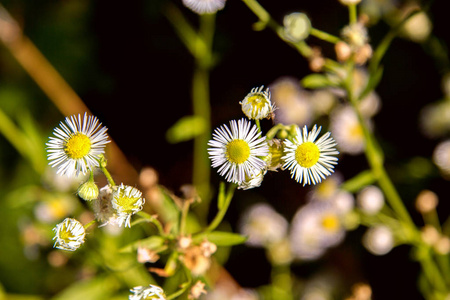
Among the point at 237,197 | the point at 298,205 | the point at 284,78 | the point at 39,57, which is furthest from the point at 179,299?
the point at 39,57

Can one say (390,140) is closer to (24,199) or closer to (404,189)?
(404,189)

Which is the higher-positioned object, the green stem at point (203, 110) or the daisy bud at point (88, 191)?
the green stem at point (203, 110)

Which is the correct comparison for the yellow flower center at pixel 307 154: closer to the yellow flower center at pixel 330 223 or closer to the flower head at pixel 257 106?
the flower head at pixel 257 106

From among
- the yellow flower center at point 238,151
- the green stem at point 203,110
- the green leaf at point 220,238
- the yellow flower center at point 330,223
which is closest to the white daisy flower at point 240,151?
the yellow flower center at point 238,151

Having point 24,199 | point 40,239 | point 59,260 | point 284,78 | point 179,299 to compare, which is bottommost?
point 179,299

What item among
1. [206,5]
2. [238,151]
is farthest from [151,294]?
[206,5]

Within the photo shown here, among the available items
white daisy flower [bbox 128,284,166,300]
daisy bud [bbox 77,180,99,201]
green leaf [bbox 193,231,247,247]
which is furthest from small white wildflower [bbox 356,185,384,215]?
daisy bud [bbox 77,180,99,201]
